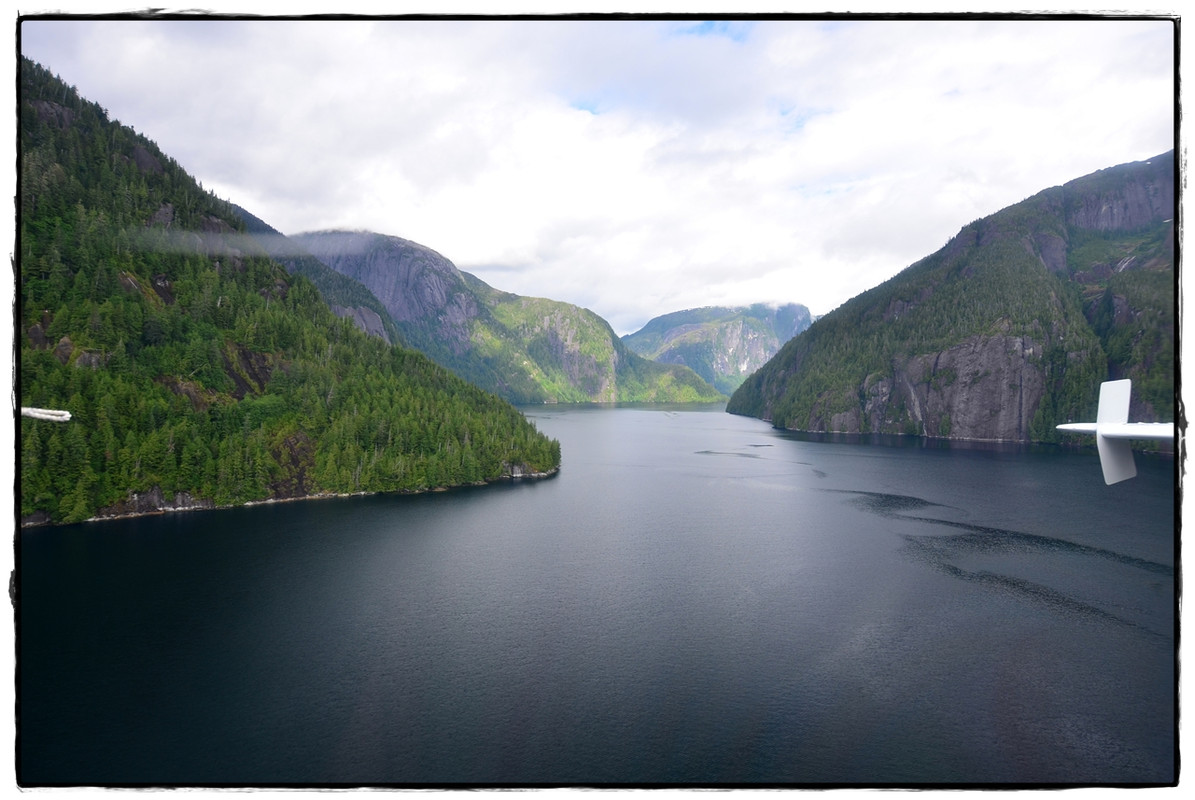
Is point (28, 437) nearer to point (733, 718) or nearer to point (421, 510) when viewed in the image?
point (421, 510)

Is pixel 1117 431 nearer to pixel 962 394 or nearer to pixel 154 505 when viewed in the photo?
pixel 154 505

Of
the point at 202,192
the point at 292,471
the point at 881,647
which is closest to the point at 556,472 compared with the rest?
the point at 292,471

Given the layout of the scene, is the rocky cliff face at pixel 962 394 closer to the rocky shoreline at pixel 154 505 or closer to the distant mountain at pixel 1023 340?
the distant mountain at pixel 1023 340

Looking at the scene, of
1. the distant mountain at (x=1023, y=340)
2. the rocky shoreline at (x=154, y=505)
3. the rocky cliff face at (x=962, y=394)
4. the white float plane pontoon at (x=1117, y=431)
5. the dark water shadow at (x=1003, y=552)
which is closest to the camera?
the white float plane pontoon at (x=1117, y=431)

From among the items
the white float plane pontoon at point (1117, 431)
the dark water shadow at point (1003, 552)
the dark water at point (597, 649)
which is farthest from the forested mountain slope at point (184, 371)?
the white float plane pontoon at point (1117, 431)

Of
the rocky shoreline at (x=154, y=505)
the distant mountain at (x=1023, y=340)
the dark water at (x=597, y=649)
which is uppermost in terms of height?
the distant mountain at (x=1023, y=340)

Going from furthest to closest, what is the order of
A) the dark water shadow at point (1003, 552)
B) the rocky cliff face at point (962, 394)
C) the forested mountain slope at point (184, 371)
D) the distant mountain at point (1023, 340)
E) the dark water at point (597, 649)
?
the rocky cliff face at point (962, 394)
the distant mountain at point (1023, 340)
the forested mountain slope at point (184, 371)
the dark water shadow at point (1003, 552)
the dark water at point (597, 649)

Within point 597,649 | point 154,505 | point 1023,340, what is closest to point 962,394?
point 1023,340

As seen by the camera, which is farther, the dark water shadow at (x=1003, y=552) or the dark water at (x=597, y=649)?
the dark water shadow at (x=1003, y=552)
